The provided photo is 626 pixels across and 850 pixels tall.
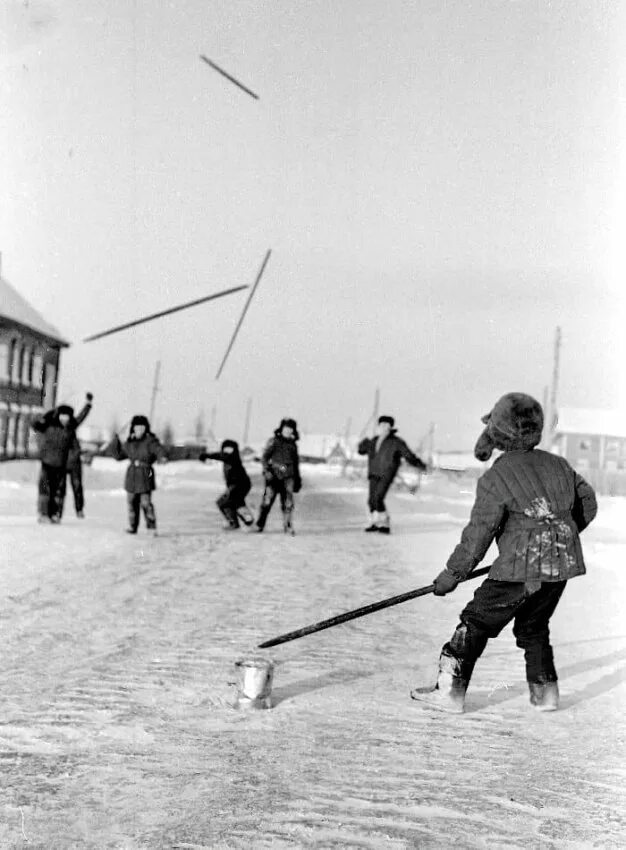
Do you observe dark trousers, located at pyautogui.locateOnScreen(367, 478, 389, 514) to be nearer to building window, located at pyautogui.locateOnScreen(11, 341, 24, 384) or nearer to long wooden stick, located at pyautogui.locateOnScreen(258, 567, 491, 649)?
long wooden stick, located at pyautogui.locateOnScreen(258, 567, 491, 649)

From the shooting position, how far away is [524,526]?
14.7ft

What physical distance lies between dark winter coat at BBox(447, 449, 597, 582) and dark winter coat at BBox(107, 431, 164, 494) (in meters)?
8.51

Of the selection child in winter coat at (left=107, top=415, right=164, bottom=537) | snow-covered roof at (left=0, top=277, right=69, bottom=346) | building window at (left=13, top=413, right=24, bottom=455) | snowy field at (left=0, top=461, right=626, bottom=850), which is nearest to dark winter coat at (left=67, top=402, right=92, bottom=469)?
child in winter coat at (left=107, top=415, right=164, bottom=537)

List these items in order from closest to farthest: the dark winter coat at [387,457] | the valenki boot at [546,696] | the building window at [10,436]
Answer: the valenki boot at [546,696], the dark winter coat at [387,457], the building window at [10,436]

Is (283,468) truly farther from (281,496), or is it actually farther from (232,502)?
(232,502)

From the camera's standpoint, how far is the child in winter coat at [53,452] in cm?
1359

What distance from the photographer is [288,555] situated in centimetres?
1117

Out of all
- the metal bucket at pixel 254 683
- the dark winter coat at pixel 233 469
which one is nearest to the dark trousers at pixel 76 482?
the dark winter coat at pixel 233 469

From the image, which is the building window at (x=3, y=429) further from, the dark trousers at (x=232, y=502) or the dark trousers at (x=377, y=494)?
the dark trousers at (x=377, y=494)

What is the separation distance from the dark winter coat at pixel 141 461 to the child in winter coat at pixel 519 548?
8259 millimetres

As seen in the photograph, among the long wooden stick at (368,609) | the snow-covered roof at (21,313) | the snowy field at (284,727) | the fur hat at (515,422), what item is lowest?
the snowy field at (284,727)

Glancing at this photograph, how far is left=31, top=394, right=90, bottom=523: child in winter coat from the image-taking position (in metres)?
13.6

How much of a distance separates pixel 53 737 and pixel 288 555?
23.8ft

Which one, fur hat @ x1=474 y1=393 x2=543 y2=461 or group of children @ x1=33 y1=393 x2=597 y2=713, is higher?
fur hat @ x1=474 y1=393 x2=543 y2=461
